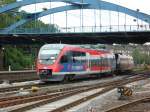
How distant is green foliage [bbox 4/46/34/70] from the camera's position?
95.5 meters

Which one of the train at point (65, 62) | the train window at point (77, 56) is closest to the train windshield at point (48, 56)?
the train at point (65, 62)

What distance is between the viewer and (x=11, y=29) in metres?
78.5

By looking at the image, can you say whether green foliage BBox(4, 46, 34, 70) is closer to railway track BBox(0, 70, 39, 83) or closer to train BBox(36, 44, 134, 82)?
railway track BBox(0, 70, 39, 83)

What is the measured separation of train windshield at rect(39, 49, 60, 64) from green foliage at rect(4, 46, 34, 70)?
5565cm

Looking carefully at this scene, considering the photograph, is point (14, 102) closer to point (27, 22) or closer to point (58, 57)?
point (58, 57)

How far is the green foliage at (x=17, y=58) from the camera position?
3759 inches

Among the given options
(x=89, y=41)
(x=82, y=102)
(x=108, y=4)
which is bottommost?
(x=82, y=102)

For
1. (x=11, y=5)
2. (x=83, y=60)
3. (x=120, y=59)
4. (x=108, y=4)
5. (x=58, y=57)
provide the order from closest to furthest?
(x=58, y=57)
(x=83, y=60)
(x=120, y=59)
(x=108, y=4)
(x=11, y=5)

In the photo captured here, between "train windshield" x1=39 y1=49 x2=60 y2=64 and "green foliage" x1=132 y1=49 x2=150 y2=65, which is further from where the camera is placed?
"green foliage" x1=132 y1=49 x2=150 y2=65

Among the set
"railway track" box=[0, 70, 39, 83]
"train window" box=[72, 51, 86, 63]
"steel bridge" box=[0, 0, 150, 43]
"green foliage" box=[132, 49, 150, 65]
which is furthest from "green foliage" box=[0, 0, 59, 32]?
"green foliage" box=[132, 49, 150, 65]

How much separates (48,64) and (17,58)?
6224cm

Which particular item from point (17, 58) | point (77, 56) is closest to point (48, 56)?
point (77, 56)

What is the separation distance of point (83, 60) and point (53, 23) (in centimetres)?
3879

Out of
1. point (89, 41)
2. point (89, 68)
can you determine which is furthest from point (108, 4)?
point (89, 68)
